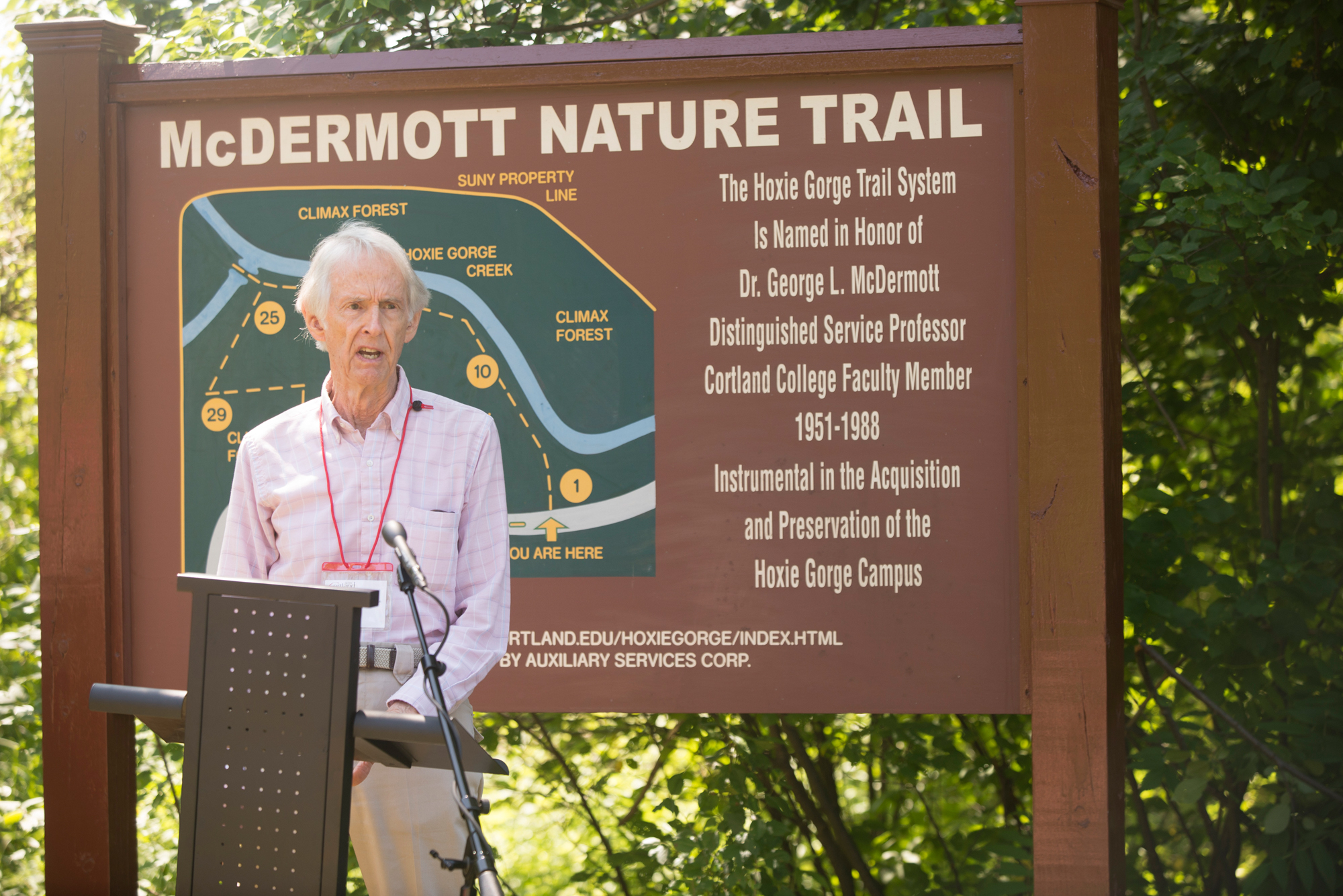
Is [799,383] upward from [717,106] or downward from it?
downward

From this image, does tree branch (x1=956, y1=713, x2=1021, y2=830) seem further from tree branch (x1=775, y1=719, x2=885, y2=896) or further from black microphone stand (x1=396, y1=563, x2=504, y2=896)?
black microphone stand (x1=396, y1=563, x2=504, y2=896)

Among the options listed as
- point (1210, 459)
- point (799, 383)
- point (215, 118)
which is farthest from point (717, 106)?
point (1210, 459)

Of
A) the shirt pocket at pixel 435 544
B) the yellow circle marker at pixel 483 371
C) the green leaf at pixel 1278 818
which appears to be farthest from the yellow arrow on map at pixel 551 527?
the green leaf at pixel 1278 818

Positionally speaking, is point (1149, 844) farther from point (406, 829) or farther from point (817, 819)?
point (406, 829)

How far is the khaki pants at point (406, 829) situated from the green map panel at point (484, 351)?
647 mm

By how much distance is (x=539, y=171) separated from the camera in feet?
9.61

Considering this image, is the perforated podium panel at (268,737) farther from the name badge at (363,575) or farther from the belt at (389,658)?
the name badge at (363,575)

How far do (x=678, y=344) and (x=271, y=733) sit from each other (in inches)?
60.8

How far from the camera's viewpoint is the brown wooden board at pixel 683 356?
279 centimetres

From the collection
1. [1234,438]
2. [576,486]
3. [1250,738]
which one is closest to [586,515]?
[576,486]

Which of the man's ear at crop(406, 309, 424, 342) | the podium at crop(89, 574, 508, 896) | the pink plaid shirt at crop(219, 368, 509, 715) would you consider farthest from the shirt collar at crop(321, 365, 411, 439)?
the podium at crop(89, 574, 508, 896)

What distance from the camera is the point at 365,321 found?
9.51ft

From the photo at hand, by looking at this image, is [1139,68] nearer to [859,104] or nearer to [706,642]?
[859,104]

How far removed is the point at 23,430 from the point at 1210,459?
7.24 m
